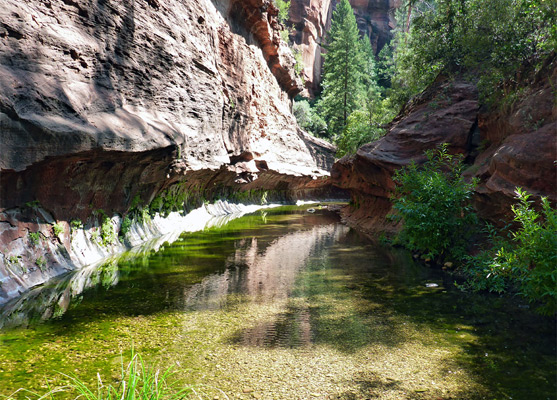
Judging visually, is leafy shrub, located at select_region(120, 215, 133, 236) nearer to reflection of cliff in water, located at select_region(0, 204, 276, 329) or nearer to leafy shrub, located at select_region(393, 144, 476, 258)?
reflection of cliff in water, located at select_region(0, 204, 276, 329)

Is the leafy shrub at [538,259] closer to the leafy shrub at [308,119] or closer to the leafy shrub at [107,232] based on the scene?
the leafy shrub at [107,232]

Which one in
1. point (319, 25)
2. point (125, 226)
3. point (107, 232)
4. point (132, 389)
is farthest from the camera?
point (319, 25)

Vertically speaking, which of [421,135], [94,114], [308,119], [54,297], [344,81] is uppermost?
[344,81]

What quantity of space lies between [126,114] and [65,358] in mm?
6680

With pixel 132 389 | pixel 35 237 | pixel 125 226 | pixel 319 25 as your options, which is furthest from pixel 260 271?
pixel 319 25

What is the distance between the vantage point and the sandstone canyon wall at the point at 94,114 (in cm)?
634

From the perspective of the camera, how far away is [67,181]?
307 inches

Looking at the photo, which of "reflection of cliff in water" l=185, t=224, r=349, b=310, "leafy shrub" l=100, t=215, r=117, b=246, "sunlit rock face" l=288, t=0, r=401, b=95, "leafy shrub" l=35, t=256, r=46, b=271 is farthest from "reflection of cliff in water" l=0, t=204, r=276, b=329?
"sunlit rock face" l=288, t=0, r=401, b=95

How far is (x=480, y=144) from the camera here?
10.1 m

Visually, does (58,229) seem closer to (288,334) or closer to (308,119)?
(288,334)

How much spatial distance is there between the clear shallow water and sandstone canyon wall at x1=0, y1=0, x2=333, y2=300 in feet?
5.10

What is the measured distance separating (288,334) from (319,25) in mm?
50540

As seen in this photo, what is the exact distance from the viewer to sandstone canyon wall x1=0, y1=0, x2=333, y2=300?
20.8 feet

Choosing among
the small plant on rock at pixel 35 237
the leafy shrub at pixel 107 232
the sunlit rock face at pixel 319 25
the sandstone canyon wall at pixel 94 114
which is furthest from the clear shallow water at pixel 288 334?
the sunlit rock face at pixel 319 25
